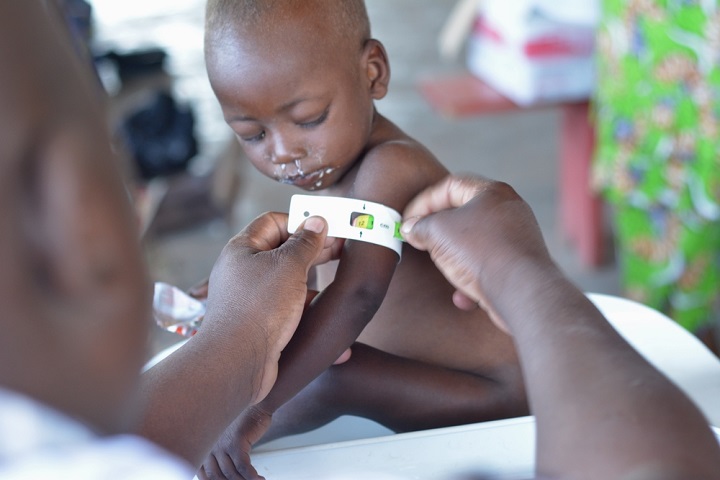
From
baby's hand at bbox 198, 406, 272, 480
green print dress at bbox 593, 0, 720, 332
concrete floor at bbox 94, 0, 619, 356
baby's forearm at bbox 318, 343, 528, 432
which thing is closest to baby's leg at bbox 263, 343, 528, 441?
baby's forearm at bbox 318, 343, 528, 432

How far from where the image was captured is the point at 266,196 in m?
2.96

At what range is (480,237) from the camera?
0.66 metres

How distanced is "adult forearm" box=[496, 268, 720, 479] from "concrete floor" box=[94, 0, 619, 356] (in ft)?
3.73

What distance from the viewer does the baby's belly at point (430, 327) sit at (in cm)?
88

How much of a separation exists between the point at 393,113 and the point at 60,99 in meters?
3.31

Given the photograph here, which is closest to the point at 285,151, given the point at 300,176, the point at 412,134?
the point at 300,176

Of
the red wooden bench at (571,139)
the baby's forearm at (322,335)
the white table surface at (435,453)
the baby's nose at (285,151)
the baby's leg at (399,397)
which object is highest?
the baby's nose at (285,151)

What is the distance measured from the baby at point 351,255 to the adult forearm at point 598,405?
236 mm

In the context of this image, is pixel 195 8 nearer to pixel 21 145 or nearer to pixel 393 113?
pixel 393 113

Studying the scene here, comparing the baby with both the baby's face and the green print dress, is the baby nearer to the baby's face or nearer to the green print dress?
the baby's face

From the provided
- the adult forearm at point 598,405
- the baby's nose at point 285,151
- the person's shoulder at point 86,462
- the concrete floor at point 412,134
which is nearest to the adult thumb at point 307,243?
the baby's nose at point 285,151

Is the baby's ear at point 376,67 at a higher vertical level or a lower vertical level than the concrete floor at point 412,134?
higher

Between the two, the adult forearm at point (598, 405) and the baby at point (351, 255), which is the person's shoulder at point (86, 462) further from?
the baby at point (351, 255)

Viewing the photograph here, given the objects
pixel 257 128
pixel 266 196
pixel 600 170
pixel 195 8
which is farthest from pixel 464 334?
pixel 195 8
